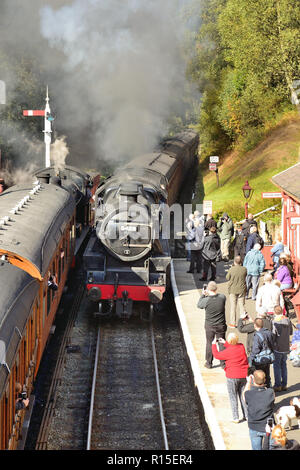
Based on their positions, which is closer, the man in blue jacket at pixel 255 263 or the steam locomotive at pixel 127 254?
the steam locomotive at pixel 127 254

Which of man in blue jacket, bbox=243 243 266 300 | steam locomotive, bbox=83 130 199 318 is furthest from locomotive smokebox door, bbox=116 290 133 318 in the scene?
man in blue jacket, bbox=243 243 266 300

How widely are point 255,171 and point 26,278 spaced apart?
22.5 meters

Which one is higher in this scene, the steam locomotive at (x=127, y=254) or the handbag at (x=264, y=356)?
the steam locomotive at (x=127, y=254)

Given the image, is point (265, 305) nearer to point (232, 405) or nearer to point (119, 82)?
point (232, 405)

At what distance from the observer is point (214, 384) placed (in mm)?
9523

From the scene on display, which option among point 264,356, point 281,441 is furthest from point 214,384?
point 281,441

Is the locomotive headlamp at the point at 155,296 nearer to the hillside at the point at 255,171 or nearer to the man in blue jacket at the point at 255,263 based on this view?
the man in blue jacket at the point at 255,263

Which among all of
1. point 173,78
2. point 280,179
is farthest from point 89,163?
point 280,179

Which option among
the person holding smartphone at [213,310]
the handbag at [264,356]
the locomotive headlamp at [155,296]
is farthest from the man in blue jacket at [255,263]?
the handbag at [264,356]

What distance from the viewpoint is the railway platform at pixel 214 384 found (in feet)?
25.6

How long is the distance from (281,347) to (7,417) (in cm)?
414

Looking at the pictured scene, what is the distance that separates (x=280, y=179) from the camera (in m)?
16.8

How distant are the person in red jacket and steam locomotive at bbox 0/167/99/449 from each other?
2.58 meters

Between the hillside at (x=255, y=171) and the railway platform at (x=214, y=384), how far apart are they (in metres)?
8.82
